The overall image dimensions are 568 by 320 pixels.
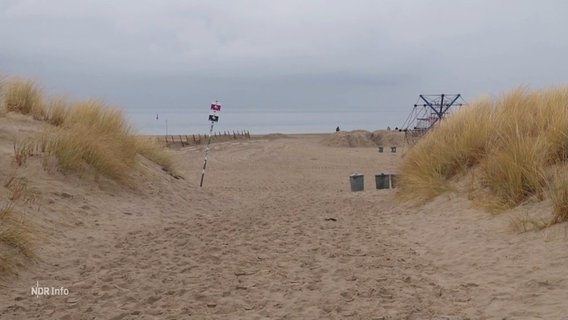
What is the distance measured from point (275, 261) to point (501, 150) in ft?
15.8

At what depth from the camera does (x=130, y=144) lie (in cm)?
1359

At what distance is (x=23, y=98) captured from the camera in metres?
14.0

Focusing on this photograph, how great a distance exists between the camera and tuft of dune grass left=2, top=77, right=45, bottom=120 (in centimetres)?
1373

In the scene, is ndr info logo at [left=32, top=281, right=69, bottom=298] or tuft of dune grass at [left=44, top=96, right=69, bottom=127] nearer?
ndr info logo at [left=32, top=281, right=69, bottom=298]

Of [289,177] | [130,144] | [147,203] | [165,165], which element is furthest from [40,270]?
[289,177]

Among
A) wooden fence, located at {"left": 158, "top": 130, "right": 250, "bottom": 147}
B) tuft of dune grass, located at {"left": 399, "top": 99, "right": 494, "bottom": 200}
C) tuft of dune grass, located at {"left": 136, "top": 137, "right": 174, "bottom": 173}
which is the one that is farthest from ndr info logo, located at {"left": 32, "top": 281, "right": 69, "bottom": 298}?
wooden fence, located at {"left": 158, "top": 130, "right": 250, "bottom": 147}

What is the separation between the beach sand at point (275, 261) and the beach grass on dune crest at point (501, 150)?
43 centimetres

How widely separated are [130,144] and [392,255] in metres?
8.33

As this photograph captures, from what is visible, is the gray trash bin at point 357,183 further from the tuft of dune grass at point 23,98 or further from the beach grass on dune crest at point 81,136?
the tuft of dune grass at point 23,98

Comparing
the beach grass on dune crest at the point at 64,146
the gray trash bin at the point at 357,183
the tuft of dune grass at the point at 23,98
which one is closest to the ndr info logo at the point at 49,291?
the beach grass on dune crest at the point at 64,146

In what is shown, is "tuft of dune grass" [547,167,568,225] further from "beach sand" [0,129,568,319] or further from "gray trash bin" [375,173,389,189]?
"gray trash bin" [375,173,389,189]

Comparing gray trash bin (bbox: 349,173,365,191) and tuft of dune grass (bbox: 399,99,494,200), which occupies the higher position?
tuft of dune grass (bbox: 399,99,494,200)

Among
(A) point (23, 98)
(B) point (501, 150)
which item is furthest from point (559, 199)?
(A) point (23, 98)

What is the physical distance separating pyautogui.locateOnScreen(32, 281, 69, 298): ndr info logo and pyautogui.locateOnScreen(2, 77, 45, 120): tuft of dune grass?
8889 mm
